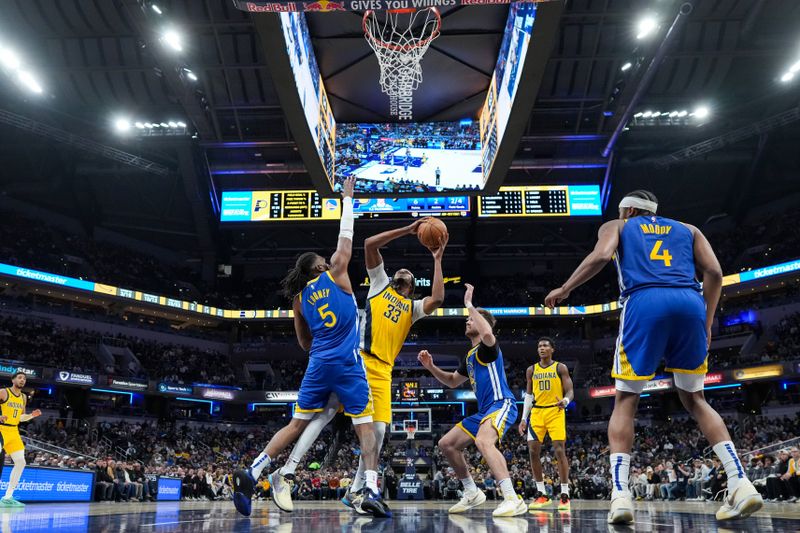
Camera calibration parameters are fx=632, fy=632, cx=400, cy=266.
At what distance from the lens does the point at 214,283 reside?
3853 cm

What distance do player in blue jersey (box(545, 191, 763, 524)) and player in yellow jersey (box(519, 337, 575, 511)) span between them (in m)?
3.93

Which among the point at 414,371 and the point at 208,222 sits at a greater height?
the point at 208,222

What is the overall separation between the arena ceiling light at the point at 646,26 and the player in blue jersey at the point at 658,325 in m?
17.1

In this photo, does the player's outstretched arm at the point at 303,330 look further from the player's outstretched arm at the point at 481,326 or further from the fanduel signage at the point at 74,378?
the fanduel signage at the point at 74,378

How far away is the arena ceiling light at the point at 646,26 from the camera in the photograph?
18906 millimetres

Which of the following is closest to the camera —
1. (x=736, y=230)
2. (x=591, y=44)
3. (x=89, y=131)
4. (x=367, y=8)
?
(x=367, y=8)

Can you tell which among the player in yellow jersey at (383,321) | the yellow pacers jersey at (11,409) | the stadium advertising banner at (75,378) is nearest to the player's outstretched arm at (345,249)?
the player in yellow jersey at (383,321)

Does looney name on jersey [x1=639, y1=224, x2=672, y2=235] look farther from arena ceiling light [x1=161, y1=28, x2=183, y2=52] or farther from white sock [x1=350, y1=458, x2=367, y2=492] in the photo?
arena ceiling light [x1=161, y1=28, x2=183, y2=52]

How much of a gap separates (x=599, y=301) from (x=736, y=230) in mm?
8171

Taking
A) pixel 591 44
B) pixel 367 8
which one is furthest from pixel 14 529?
pixel 591 44

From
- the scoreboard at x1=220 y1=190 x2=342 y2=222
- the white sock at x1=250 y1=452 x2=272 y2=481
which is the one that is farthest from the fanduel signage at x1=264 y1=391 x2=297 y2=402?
the white sock at x1=250 y1=452 x2=272 y2=481

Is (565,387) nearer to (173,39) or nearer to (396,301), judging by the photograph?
(396,301)

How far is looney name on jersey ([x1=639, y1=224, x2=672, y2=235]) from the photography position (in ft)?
13.9

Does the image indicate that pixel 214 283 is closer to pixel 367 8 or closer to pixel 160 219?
pixel 160 219
